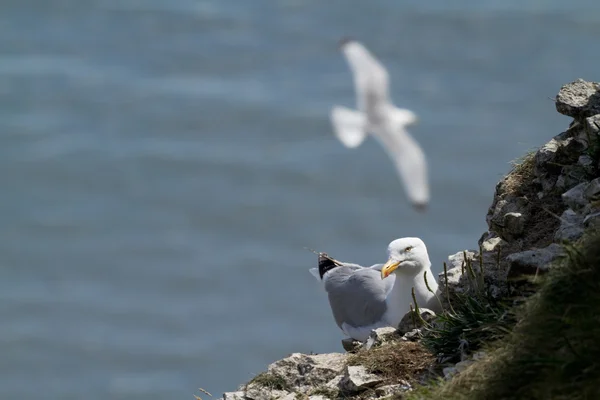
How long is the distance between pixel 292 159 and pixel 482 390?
15444 millimetres

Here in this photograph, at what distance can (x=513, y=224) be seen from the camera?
21.9ft

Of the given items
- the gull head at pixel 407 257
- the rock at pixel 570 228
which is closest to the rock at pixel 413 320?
the rock at pixel 570 228

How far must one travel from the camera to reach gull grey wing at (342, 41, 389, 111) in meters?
8.71

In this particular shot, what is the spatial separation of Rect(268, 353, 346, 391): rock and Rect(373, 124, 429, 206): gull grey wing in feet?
4.95

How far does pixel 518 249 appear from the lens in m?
6.59

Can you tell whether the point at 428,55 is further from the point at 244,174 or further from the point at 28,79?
the point at 28,79

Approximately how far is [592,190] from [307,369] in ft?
5.82

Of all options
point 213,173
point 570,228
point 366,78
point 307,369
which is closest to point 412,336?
point 307,369

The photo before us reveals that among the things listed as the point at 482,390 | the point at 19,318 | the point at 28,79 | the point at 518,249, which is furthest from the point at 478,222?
the point at 482,390

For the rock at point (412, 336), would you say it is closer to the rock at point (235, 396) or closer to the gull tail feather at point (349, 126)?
the rock at point (235, 396)

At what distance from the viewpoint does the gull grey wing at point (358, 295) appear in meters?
8.82

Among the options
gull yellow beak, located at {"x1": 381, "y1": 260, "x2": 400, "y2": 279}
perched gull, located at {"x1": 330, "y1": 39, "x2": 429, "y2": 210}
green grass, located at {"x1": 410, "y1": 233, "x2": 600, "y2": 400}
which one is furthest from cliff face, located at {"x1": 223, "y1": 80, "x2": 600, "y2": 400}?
gull yellow beak, located at {"x1": 381, "y1": 260, "x2": 400, "y2": 279}

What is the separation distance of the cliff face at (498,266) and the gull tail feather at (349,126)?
1218 millimetres

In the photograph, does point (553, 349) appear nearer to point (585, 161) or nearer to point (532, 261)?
point (532, 261)
